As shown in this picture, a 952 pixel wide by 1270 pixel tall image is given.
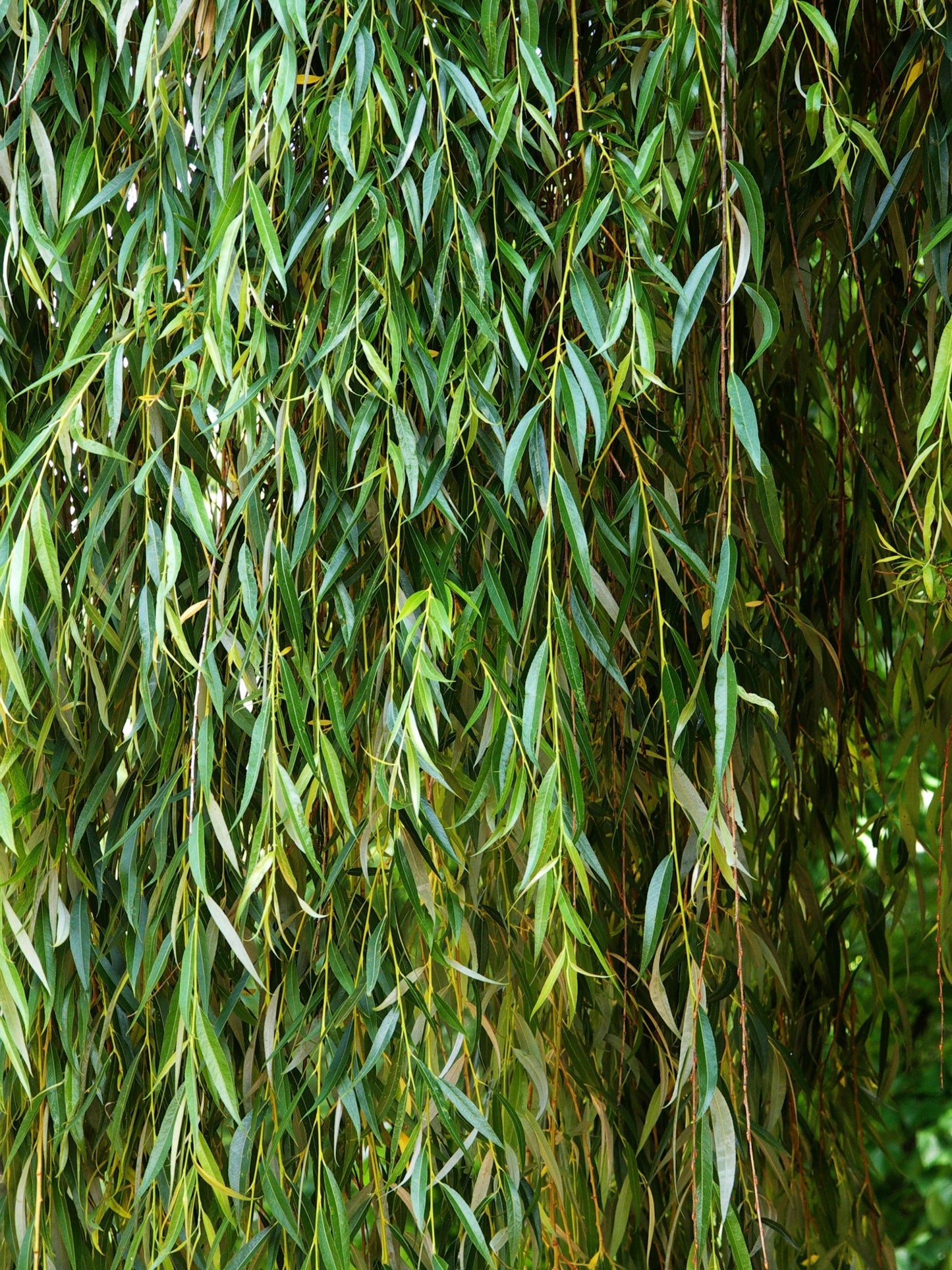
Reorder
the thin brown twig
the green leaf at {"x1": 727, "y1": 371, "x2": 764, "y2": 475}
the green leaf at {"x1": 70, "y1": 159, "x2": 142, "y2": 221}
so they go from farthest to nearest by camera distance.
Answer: the thin brown twig
the green leaf at {"x1": 70, "y1": 159, "x2": 142, "y2": 221}
the green leaf at {"x1": 727, "y1": 371, "x2": 764, "y2": 475}

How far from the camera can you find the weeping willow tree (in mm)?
759

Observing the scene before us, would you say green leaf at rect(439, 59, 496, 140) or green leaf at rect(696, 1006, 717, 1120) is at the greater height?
green leaf at rect(439, 59, 496, 140)

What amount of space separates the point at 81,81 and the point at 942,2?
0.63 metres

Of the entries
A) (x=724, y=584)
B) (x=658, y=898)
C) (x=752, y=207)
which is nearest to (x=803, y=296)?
(x=752, y=207)

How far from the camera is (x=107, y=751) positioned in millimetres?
910

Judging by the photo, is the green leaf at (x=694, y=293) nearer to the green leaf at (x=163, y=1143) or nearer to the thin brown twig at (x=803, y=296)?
the thin brown twig at (x=803, y=296)

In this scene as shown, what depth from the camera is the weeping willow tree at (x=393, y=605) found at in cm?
76

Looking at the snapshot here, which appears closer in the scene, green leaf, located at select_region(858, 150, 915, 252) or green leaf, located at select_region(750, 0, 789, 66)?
green leaf, located at select_region(750, 0, 789, 66)

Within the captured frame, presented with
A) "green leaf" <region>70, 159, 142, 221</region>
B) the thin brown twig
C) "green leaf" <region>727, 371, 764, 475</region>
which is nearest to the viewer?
"green leaf" <region>727, 371, 764, 475</region>

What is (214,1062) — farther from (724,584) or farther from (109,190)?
(109,190)

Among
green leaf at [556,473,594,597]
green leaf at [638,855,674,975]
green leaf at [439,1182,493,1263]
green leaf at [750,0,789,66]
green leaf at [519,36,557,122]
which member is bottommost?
green leaf at [439,1182,493,1263]

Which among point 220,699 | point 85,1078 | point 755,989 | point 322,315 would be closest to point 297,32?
point 322,315

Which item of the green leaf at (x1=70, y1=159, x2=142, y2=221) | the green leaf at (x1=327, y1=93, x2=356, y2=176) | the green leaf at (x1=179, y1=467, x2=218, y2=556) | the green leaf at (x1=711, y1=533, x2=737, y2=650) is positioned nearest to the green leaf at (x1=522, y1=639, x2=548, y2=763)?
the green leaf at (x1=711, y1=533, x2=737, y2=650)

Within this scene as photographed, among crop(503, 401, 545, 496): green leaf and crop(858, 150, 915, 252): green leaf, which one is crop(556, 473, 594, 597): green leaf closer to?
crop(503, 401, 545, 496): green leaf
